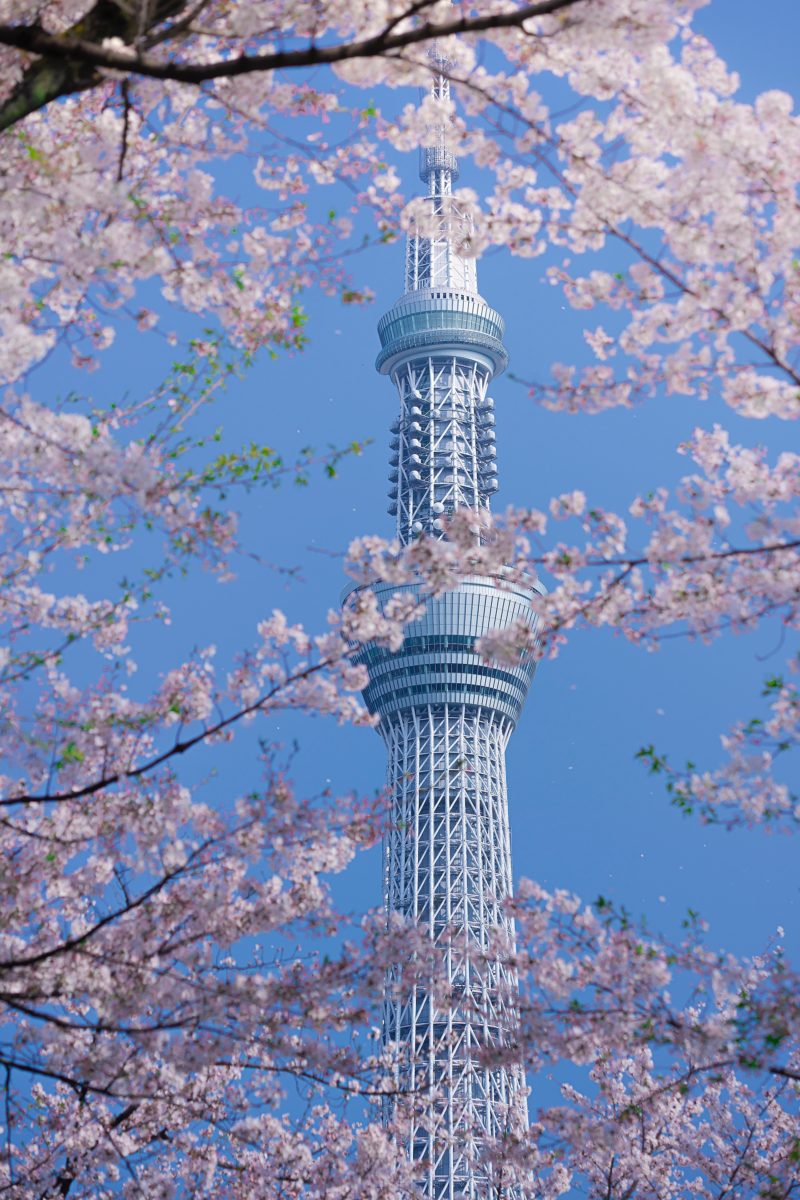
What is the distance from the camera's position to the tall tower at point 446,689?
48719 millimetres

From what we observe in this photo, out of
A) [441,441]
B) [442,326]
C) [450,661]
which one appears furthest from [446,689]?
[442,326]

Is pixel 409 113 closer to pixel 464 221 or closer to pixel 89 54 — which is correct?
pixel 464 221

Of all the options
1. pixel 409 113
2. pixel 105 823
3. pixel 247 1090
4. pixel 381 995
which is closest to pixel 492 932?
pixel 381 995

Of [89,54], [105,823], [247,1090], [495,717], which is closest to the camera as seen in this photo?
[89,54]

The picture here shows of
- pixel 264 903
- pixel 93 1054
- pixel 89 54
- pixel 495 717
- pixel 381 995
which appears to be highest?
pixel 495 717

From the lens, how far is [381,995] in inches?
290

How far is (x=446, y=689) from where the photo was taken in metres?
58.2

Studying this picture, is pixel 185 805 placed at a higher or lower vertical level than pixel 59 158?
lower

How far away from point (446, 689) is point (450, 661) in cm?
154

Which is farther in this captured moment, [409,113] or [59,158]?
[409,113]

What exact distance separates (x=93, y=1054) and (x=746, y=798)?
4150mm

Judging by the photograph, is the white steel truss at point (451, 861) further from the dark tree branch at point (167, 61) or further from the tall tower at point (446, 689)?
the dark tree branch at point (167, 61)

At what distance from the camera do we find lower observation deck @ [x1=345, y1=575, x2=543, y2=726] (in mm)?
57094

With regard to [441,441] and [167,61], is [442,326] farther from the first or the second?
[167,61]
